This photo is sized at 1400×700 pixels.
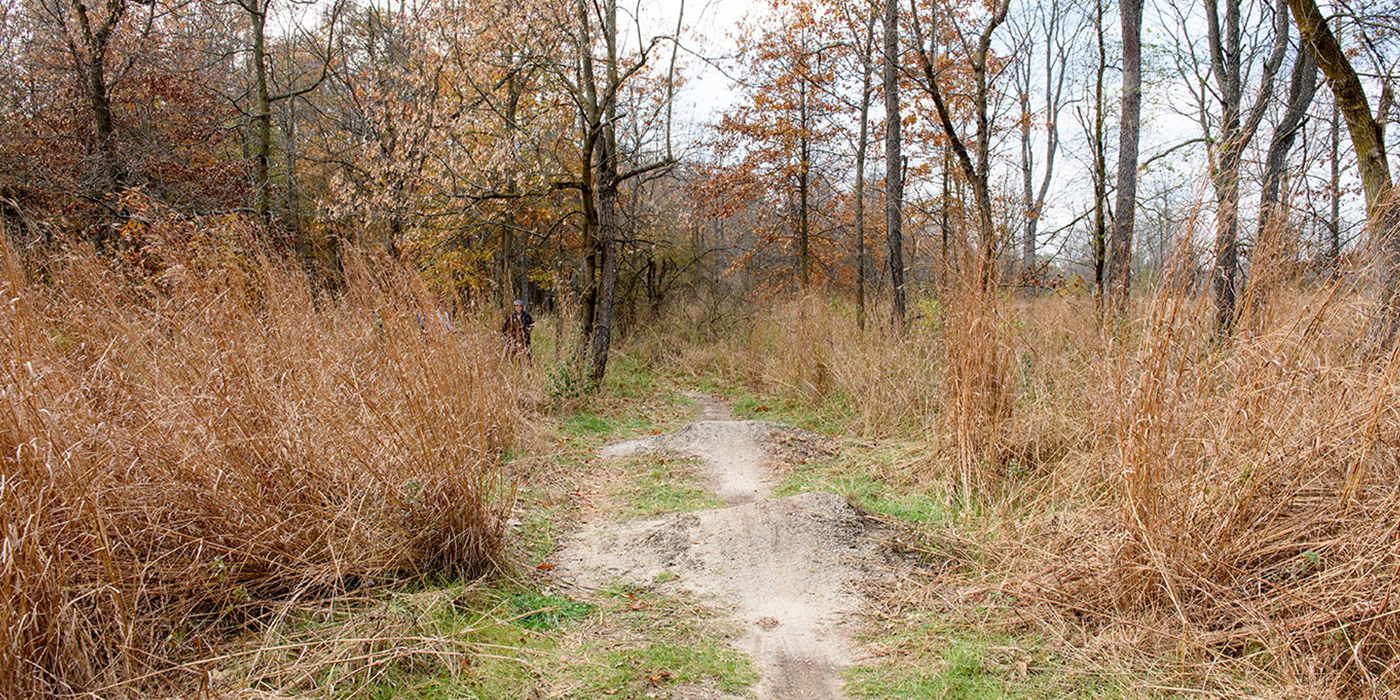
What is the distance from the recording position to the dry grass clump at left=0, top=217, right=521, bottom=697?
7.14 feet

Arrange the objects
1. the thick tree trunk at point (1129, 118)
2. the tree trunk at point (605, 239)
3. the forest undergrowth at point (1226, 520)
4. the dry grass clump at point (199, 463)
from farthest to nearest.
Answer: the tree trunk at point (605, 239)
the thick tree trunk at point (1129, 118)
the forest undergrowth at point (1226, 520)
the dry grass clump at point (199, 463)

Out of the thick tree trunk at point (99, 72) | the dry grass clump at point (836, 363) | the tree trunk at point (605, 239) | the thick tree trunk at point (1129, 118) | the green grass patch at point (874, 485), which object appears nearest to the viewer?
the green grass patch at point (874, 485)

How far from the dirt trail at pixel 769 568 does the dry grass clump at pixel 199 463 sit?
0.84 metres

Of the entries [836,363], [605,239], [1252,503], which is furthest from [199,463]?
[605,239]

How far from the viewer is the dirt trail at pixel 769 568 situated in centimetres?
302

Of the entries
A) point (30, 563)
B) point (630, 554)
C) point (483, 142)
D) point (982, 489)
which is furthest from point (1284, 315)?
point (483, 142)

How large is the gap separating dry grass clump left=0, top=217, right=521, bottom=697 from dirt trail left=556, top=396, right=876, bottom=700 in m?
0.84

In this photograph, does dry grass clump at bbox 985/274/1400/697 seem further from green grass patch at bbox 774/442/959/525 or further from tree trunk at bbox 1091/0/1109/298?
tree trunk at bbox 1091/0/1109/298

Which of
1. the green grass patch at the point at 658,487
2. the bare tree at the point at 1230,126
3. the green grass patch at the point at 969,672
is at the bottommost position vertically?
the green grass patch at the point at 969,672

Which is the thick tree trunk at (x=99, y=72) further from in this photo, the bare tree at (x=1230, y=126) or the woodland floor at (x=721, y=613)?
the bare tree at (x=1230, y=126)

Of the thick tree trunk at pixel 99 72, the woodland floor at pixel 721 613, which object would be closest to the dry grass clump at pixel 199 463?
the woodland floor at pixel 721 613

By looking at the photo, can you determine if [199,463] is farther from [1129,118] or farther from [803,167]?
[803,167]

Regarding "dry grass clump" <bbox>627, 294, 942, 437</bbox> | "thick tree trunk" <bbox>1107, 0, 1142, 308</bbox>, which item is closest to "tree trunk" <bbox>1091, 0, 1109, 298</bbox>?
"thick tree trunk" <bbox>1107, 0, 1142, 308</bbox>

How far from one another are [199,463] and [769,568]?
104 inches
